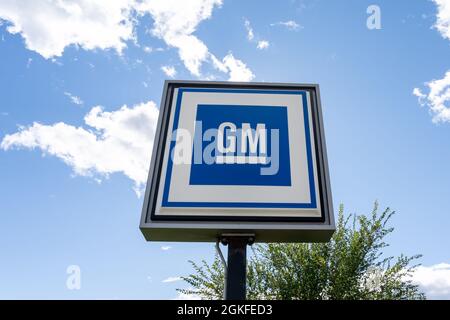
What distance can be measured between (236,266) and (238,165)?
829 millimetres

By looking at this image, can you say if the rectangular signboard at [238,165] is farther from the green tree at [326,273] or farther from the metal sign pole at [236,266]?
the green tree at [326,273]

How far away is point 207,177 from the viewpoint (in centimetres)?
316

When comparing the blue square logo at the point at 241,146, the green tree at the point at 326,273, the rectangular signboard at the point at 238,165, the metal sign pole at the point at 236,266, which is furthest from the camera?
the green tree at the point at 326,273

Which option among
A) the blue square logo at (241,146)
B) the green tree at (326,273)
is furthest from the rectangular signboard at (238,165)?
the green tree at (326,273)

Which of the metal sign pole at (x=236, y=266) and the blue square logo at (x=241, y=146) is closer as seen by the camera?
the metal sign pole at (x=236, y=266)

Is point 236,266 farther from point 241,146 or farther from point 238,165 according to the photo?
point 241,146

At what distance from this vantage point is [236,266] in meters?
2.79

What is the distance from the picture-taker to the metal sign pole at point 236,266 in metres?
2.70

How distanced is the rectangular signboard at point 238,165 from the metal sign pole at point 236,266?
8 centimetres

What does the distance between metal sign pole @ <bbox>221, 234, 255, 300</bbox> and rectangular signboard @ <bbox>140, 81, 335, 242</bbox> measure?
8 cm

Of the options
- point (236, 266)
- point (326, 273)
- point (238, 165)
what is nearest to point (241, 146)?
point (238, 165)

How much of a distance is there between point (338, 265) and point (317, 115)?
16.5m
